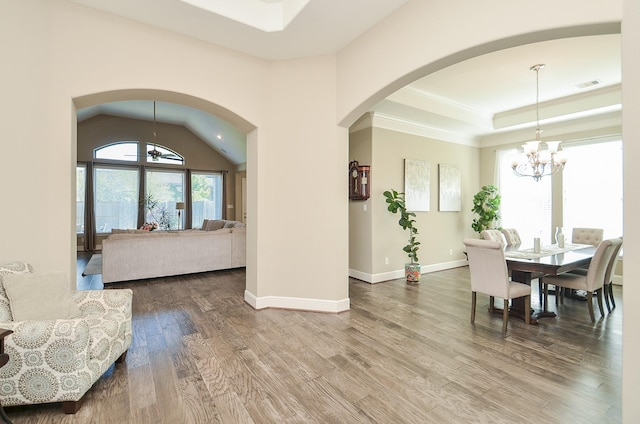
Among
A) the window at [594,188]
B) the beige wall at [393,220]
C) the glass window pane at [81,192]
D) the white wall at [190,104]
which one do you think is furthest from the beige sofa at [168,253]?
the window at [594,188]

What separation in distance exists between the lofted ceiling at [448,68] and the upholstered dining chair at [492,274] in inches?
98.0

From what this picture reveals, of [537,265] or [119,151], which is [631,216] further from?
[119,151]

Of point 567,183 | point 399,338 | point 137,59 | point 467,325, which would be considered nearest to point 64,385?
point 399,338

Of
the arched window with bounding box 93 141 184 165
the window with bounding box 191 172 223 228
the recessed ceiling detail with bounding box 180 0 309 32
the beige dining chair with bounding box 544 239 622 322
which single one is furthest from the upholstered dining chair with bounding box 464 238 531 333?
the window with bounding box 191 172 223 228

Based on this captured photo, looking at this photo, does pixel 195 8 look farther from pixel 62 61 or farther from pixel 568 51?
pixel 568 51

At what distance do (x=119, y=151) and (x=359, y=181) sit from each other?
7.77 meters

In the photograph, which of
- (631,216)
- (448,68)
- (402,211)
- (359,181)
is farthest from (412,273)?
(631,216)

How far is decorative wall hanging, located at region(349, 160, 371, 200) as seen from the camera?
5094 millimetres

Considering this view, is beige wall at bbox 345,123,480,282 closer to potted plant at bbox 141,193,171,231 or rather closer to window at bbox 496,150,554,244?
window at bbox 496,150,554,244

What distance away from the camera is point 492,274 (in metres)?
3.18

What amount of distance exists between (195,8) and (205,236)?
150 inches

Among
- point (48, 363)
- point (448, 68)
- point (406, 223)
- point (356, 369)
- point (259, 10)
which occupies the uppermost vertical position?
point (259, 10)

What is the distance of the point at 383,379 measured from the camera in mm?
2221

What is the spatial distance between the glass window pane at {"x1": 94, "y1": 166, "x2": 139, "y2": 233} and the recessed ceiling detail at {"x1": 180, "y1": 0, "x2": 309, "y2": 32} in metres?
7.86
